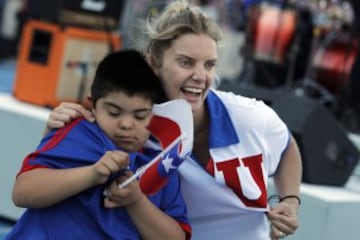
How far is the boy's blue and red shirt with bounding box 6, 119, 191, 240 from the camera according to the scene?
2096 mm

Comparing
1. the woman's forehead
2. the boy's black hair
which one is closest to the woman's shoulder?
the woman's forehead

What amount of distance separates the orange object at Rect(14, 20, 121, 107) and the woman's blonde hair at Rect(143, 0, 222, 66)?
305cm

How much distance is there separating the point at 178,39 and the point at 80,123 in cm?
38

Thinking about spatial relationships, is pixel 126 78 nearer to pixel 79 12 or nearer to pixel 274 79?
pixel 79 12

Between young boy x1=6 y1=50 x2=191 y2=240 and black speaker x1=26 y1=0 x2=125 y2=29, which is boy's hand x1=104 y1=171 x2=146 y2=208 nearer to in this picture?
young boy x1=6 y1=50 x2=191 y2=240

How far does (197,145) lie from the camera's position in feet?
8.39

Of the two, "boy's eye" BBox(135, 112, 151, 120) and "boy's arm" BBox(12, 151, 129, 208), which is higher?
"boy's eye" BBox(135, 112, 151, 120)

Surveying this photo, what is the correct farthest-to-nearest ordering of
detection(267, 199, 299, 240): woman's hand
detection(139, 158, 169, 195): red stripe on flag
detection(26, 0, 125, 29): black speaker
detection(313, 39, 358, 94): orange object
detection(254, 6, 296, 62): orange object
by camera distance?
detection(254, 6, 296, 62): orange object < detection(313, 39, 358, 94): orange object < detection(26, 0, 125, 29): black speaker < detection(267, 199, 299, 240): woman's hand < detection(139, 158, 169, 195): red stripe on flag

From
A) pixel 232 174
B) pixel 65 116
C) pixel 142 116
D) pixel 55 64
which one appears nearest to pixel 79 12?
pixel 55 64

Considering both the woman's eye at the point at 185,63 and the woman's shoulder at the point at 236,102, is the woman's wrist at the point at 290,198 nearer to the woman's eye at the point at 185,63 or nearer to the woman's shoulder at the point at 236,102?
the woman's shoulder at the point at 236,102

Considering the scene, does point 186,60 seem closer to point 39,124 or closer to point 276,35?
point 39,124

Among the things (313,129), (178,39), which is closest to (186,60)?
(178,39)

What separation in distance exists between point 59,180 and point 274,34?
28.7 feet

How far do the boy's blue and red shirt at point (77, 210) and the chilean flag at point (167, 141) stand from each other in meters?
0.09
